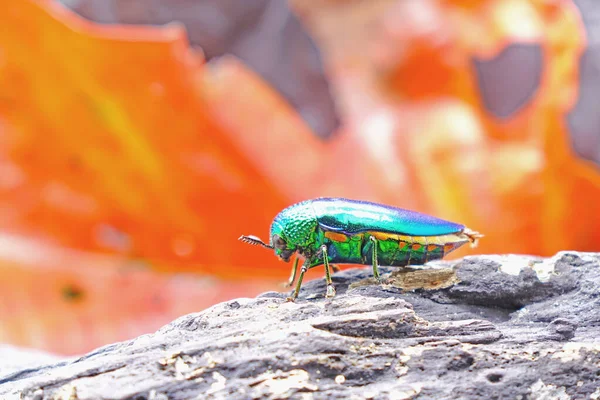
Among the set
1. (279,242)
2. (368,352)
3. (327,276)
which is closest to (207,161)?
(279,242)

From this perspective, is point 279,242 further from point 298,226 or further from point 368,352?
point 368,352

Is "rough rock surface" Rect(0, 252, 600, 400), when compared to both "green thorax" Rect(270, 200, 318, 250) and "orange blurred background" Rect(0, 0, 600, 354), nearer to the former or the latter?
"green thorax" Rect(270, 200, 318, 250)

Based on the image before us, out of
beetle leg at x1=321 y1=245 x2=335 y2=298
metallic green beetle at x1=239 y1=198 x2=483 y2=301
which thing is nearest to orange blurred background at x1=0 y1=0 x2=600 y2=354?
Result: metallic green beetle at x1=239 y1=198 x2=483 y2=301

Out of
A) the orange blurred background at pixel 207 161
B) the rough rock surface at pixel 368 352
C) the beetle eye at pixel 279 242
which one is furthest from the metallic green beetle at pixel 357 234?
the orange blurred background at pixel 207 161

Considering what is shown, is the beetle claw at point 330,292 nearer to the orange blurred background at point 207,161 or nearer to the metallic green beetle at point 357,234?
the metallic green beetle at point 357,234

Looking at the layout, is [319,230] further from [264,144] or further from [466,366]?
[264,144]

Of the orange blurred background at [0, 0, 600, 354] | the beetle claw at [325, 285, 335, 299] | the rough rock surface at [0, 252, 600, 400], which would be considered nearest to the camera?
the rough rock surface at [0, 252, 600, 400]

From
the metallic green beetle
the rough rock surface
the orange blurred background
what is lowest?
the rough rock surface
